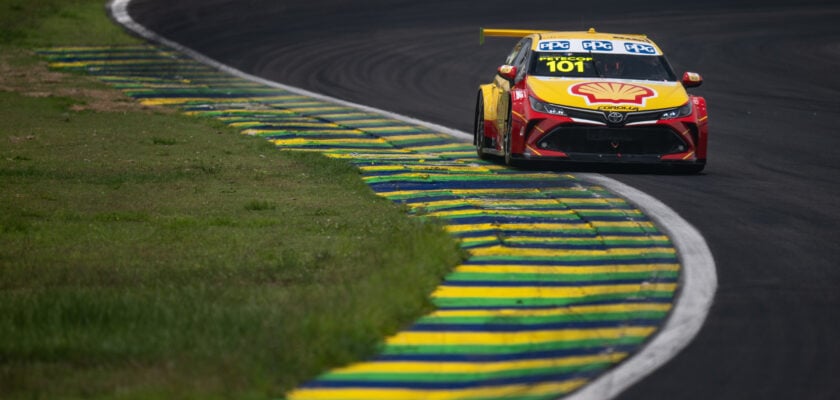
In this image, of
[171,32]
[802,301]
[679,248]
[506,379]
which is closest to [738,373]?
[506,379]

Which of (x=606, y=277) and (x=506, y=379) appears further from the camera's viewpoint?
Result: (x=606, y=277)

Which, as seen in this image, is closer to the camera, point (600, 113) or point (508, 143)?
point (600, 113)

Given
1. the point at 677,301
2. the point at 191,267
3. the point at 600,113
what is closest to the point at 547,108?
the point at 600,113

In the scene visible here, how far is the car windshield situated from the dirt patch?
27.3 ft

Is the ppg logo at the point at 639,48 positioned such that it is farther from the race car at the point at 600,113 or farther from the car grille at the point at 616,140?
the car grille at the point at 616,140

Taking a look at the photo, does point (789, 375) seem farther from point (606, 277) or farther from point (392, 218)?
point (392, 218)

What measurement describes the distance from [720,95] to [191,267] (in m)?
15.2

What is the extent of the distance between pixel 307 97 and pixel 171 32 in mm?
10248

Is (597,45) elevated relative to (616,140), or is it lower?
elevated

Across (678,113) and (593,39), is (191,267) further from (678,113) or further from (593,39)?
(593,39)

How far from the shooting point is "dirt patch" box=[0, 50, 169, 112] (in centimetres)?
2188

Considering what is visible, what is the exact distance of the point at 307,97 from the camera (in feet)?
75.0

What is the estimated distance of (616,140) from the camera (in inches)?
555

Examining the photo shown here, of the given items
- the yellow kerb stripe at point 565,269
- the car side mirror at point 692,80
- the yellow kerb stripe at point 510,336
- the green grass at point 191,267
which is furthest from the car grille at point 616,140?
the yellow kerb stripe at point 510,336
